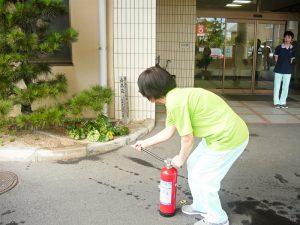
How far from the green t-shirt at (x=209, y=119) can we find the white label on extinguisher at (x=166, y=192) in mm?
572

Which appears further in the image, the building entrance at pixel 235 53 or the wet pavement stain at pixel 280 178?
the building entrance at pixel 235 53

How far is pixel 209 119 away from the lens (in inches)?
111

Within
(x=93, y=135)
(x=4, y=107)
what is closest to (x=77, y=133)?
(x=93, y=135)

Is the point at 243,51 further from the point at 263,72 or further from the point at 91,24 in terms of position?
the point at 91,24

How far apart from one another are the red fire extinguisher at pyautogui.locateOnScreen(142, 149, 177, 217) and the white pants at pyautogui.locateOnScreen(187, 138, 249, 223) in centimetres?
17

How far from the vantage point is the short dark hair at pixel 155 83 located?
276 centimetres

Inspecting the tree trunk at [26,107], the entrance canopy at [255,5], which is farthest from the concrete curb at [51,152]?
the entrance canopy at [255,5]

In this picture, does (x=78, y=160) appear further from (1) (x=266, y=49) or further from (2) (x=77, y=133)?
(1) (x=266, y=49)

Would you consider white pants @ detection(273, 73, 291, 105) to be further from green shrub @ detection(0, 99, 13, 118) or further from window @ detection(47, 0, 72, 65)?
green shrub @ detection(0, 99, 13, 118)

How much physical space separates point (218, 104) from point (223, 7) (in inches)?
319

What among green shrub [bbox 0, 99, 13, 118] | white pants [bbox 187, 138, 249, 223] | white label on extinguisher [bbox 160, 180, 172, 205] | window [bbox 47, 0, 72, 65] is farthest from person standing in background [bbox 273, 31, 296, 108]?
green shrub [bbox 0, 99, 13, 118]

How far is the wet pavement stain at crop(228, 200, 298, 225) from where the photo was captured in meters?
3.28

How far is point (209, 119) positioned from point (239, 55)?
8.39 metres

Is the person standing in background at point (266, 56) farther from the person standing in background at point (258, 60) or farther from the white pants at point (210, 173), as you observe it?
the white pants at point (210, 173)
